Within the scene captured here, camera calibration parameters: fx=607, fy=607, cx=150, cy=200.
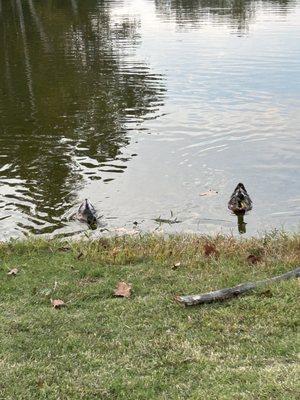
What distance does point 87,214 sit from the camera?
11828 mm

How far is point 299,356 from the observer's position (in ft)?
17.8

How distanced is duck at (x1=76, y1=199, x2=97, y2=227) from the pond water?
0.18 meters

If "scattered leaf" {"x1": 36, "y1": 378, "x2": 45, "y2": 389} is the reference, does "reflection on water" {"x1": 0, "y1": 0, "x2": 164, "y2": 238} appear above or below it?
below

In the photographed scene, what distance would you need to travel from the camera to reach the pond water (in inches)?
495

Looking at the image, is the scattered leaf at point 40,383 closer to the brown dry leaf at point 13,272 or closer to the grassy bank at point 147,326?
the grassy bank at point 147,326

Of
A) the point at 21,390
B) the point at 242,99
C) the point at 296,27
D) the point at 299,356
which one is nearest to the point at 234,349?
the point at 299,356

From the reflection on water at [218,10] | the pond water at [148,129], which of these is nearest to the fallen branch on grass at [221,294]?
the pond water at [148,129]

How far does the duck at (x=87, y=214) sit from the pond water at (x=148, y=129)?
0.58 feet

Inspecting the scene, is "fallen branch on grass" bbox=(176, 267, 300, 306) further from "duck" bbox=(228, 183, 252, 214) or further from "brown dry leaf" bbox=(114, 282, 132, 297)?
"duck" bbox=(228, 183, 252, 214)

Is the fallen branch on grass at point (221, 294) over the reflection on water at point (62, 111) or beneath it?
over

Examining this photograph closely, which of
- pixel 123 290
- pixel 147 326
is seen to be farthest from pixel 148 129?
pixel 147 326

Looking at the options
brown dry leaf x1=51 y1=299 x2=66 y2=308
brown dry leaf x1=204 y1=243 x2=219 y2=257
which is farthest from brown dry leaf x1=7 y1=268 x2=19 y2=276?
brown dry leaf x1=204 y1=243 x2=219 y2=257

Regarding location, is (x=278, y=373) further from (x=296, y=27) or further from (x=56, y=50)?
(x=296, y=27)

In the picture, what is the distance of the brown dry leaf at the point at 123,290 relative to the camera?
23.6 ft
